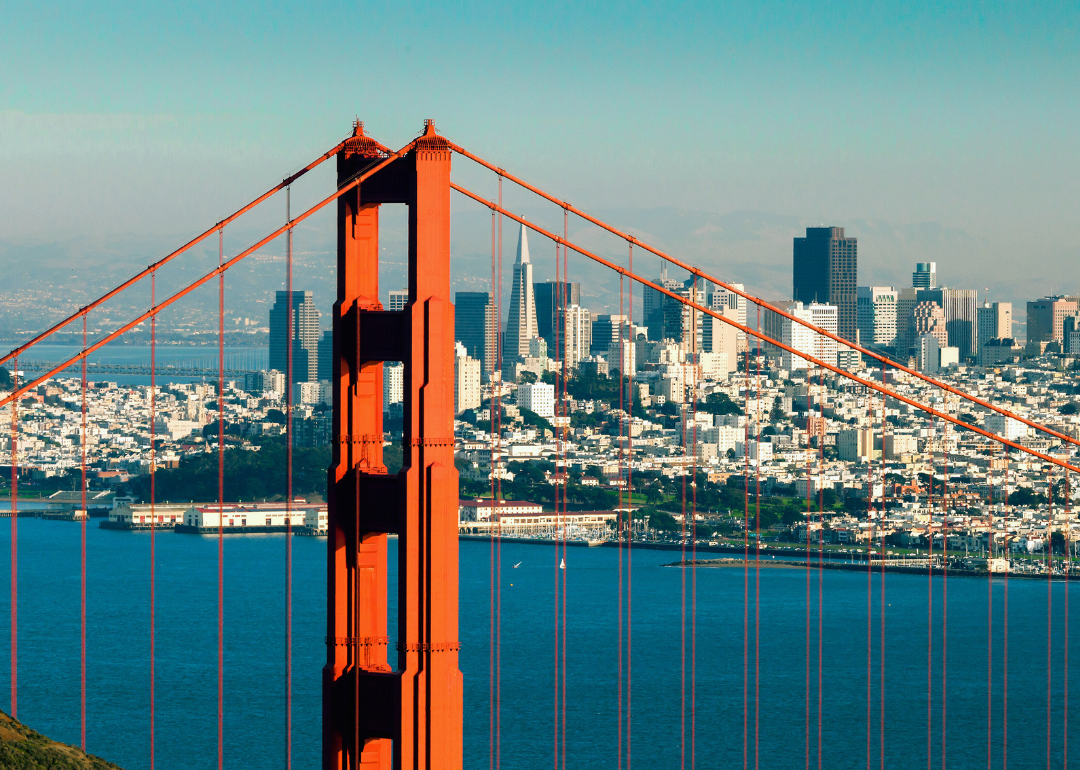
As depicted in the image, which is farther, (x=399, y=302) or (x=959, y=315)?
(x=959, y=315)

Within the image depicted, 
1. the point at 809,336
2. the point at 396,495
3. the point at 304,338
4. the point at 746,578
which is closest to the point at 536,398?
the point at 304,338

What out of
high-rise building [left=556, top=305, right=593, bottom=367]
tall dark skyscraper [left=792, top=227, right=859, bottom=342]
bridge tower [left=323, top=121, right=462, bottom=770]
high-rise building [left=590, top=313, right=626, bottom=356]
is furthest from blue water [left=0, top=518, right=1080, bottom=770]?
tall dark skyscraper [left=792, top=227, right=859, bottom=342]

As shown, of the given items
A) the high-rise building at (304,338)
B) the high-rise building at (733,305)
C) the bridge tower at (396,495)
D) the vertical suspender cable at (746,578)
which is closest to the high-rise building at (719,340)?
the high-rise building at (733,305)

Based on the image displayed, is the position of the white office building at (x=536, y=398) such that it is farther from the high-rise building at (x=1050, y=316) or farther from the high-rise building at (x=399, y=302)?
the high-rise building at (x=399, y=302)

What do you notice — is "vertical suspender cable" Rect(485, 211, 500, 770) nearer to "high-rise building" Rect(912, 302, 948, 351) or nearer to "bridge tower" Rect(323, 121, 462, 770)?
"bridge tower" Rect(323, 121, 462, 770)

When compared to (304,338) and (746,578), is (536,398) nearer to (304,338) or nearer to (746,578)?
(304,338)

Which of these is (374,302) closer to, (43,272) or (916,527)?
(916,527)
